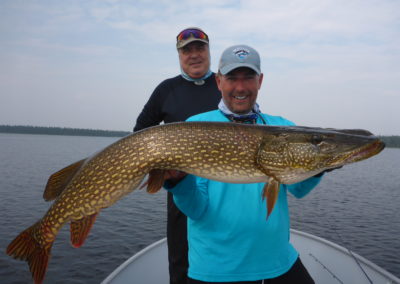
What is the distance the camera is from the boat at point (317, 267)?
4.02 meters

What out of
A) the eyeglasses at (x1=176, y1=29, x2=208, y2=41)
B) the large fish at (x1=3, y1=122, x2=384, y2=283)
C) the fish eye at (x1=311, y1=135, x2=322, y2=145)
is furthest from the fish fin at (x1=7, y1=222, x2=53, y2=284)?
the eyeglasses at (x1=176, y1=29, x2=208, y2=41)

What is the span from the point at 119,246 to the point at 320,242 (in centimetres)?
635

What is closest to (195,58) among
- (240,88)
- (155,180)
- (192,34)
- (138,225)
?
(192,34)

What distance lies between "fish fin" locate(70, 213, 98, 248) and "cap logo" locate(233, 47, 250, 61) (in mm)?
1720

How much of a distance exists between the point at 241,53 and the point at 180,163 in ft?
3.58

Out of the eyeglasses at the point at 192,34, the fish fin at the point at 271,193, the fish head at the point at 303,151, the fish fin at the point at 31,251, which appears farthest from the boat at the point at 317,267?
the eyeglasses at the point at 192,34

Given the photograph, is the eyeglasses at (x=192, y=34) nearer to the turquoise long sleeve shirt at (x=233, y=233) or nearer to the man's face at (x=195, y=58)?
the man's face at (x=195, y=58)

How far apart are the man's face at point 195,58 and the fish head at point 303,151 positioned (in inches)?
58.2

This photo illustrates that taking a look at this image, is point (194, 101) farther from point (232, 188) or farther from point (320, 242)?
point (320, 242)

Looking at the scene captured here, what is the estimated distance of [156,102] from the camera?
355cm

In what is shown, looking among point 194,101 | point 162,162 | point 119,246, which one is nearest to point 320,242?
point 194,101

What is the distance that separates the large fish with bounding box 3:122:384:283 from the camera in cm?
208

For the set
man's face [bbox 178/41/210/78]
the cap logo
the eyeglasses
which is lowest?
the cap logo

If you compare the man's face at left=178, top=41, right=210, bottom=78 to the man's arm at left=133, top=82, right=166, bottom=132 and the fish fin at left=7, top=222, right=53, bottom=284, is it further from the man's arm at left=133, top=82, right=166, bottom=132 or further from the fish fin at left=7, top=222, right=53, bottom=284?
the fish fin at left=7, top=222, right=53, bottom=284
